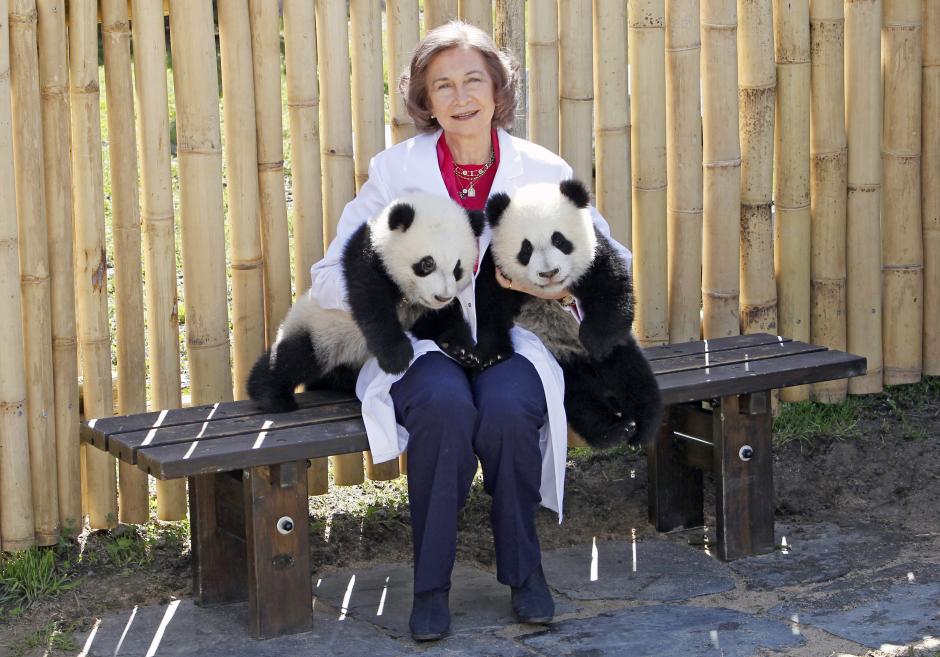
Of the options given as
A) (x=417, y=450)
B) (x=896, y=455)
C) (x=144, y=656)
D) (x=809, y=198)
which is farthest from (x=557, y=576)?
(x=809, y=198)

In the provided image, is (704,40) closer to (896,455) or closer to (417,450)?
(896,455)

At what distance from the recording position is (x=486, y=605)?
354 centimetres


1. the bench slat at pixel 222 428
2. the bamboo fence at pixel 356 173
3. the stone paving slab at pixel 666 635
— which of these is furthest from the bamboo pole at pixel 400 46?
the stone paving slab at pixel 666 635

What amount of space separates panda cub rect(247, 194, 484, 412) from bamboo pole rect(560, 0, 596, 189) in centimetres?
93

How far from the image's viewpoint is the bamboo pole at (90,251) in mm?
3709

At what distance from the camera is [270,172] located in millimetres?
4035

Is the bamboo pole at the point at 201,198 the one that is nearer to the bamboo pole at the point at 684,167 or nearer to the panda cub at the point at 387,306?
the panda cub at the point at 387,306

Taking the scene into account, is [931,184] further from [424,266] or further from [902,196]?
[424,266]

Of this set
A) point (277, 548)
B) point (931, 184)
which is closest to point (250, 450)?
point (277, 548)

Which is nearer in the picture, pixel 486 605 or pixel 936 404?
pixel 486 605

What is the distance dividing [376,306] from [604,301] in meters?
0.64

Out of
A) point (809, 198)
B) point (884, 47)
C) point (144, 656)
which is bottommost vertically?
A: point (144, 656)

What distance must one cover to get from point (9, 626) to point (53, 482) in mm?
498

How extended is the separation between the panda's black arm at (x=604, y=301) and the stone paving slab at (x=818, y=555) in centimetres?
80
